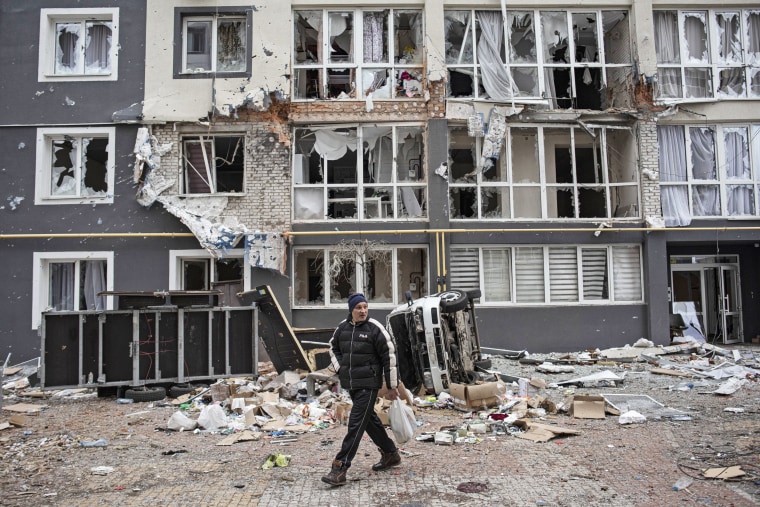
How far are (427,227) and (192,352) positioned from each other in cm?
661

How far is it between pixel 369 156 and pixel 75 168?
23.5 ft

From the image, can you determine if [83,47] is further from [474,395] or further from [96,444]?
[474,395]

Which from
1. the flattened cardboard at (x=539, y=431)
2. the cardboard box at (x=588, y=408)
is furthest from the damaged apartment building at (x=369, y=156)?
the flattened cardboard at (x=539, y=431)

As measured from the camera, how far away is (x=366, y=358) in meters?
5.49

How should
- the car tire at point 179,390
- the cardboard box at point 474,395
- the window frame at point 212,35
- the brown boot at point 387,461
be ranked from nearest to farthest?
the brown boot at point 387,461 → the cardboard box at point 474,395 → the car tire at point 179,390 → the window frame at point 212,35

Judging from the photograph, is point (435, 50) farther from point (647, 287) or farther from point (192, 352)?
point (192, 352)

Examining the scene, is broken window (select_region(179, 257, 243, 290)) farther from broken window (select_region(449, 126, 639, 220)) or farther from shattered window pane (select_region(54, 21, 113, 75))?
broken window (select_region(449, 126, 639, 220))

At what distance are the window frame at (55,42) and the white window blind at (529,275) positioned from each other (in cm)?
1077


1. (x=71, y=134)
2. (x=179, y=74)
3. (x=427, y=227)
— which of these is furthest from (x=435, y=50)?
(x=71, y=134)

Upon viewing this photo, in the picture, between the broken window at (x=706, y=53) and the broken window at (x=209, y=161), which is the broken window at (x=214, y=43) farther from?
the broken window at (x=706, y=53)

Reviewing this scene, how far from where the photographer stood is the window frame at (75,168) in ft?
47.4

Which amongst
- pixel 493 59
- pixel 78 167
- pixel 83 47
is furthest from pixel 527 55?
pixel 78 167

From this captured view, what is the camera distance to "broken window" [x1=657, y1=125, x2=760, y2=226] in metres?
15.1

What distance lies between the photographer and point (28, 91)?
14.6 metres
